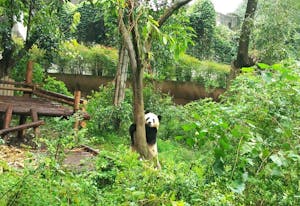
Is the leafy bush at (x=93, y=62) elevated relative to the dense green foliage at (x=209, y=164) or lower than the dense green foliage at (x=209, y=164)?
elevated

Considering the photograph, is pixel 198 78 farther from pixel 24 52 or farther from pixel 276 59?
pixel 24 52

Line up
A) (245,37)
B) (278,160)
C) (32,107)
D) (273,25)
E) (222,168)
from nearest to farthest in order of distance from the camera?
(278,160), (222,168), (32,107), (245,37), (273,25)

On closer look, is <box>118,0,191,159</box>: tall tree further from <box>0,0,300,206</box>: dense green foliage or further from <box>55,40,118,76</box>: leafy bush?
<box>55,40,118,76</box>: leafy bush

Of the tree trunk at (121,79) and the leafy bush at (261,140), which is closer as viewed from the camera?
the leafy bush at (261,140)

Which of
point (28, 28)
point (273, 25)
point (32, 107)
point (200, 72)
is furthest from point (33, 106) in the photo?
point (200, 72)

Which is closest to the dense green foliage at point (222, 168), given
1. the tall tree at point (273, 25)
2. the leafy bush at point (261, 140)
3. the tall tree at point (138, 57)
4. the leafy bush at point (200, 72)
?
the leafy bush at point (261, 140)

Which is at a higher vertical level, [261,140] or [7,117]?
[261,140]

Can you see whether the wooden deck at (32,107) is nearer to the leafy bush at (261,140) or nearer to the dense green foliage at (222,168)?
the dense green foliage at (222,168)

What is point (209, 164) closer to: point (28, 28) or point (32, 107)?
point (32, 107)

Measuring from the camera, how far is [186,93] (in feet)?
51.3

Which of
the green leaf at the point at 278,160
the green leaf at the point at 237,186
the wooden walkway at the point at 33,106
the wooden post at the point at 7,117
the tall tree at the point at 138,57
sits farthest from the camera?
the wooden walkway at the point at 33,106

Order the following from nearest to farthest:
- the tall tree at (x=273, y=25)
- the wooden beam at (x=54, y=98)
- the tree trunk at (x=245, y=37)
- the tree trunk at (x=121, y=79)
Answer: the wooden beam at (x=54, y=98)
the tree trunk at (x=121, y=79)
the tree trunk at (x=245, y=37)
the tall tree at (x=273, y=25)

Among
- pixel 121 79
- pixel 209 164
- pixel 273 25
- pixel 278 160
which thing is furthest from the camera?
pixel 273 25

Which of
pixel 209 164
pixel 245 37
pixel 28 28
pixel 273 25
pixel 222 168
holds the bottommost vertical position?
pixel 209 164
